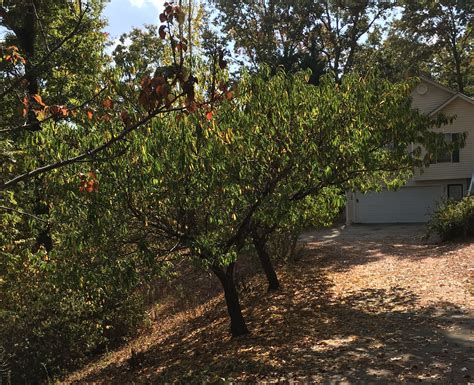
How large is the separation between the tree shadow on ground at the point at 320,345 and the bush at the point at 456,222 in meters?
6.86

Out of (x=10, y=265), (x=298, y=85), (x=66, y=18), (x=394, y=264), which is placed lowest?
(x=394, y=264)

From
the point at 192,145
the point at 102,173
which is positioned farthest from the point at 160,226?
the point at 192,145

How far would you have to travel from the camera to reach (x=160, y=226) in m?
7.07

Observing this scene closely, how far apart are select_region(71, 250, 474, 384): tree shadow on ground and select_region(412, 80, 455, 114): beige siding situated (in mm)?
18744

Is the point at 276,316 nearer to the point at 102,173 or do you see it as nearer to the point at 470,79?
the point at 102,173

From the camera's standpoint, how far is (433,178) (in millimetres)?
26109

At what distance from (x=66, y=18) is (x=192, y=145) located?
13.2 m

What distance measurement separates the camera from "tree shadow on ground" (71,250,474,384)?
19.4ft

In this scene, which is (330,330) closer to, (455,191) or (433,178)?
(433,178)

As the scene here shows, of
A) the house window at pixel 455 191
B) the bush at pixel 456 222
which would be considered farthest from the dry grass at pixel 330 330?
the house window at pixel 455 191

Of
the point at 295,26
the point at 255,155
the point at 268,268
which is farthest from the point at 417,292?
the point at 295,26

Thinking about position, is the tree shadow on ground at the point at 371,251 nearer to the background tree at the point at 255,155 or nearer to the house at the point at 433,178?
the background tree at the point at 255,155

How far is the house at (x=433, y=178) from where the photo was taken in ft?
84.2

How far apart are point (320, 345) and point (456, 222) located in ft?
35.6
